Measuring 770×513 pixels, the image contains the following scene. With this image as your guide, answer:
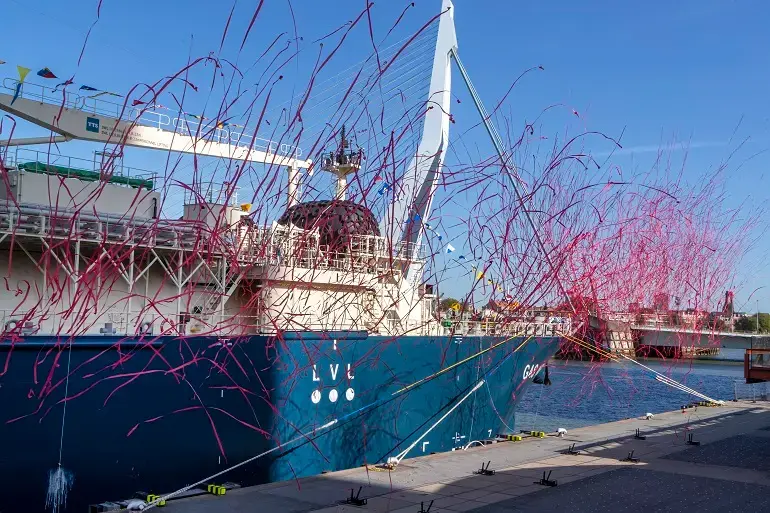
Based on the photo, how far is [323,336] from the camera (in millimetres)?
13086


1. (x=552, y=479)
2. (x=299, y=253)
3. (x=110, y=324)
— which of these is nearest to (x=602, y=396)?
(x=552, y=479)

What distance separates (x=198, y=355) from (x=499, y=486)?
16.8 ft

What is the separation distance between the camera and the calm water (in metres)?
29.7

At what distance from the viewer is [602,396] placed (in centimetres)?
3875

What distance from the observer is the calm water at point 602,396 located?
29.7 metres

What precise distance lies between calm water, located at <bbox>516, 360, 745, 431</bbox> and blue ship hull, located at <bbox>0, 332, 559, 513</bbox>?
352 inches

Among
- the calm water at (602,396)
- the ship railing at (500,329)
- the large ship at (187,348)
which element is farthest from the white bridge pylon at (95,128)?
the calm water at (602,396)

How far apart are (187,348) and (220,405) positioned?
1.18m

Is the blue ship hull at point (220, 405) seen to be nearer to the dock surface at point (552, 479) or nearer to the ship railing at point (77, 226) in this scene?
the dock surface at point (552, 479)

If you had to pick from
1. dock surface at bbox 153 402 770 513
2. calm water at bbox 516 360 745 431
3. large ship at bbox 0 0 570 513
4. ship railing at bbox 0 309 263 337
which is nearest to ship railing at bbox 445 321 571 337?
large ship at bbox 0 0 570 513

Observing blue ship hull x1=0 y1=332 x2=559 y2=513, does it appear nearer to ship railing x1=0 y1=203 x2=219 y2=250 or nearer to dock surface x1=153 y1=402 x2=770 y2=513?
dock surface x1=153 y1=402 x2=770 y2=513

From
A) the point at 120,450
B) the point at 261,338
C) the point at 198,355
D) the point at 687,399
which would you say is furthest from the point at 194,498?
the point at 687,399

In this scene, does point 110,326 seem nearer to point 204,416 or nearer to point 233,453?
point 204,416

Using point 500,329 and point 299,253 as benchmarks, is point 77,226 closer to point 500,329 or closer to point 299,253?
point 299,253
